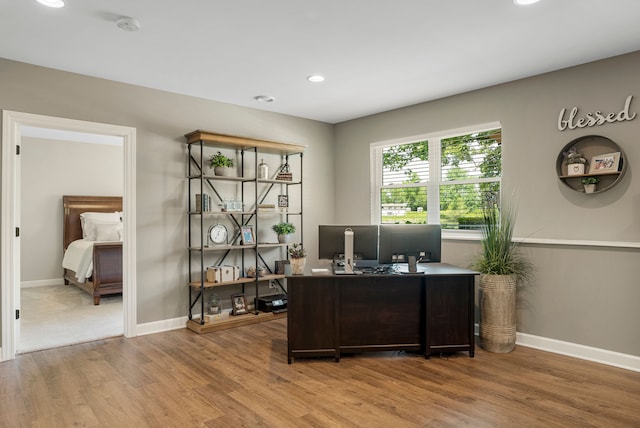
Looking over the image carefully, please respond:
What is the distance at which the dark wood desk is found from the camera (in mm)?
3572

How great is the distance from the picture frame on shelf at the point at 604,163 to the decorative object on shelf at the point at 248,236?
3.60 meters

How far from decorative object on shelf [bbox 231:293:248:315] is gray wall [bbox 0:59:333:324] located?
0.54 m

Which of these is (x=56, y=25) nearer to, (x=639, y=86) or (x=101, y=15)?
(x=101, y=15)

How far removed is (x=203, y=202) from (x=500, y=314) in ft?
10.6

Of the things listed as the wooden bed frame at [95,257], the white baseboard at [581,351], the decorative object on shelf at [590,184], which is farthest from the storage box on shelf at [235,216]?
the decorative object on shelf at [590,184]

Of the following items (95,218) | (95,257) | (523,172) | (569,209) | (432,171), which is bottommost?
(95,257)

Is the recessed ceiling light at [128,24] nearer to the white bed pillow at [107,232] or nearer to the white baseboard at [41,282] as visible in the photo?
the white bed pillow at [107,232]

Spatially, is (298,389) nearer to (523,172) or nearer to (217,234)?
(217,234)

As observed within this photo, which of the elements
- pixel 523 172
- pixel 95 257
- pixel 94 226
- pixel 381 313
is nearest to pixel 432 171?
pixel 523 172

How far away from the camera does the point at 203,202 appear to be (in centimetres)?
452

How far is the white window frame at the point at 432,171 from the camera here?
455cm

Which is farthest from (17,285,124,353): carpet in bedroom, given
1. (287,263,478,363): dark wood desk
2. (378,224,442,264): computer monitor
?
(378,224,442,264): computer monitor

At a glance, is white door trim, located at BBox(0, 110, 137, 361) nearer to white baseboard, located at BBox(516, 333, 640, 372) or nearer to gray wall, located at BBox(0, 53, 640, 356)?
gray wall, located at BBox(0, 53, 640, 356)

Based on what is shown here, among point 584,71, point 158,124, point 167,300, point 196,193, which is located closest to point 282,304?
point 167,300
